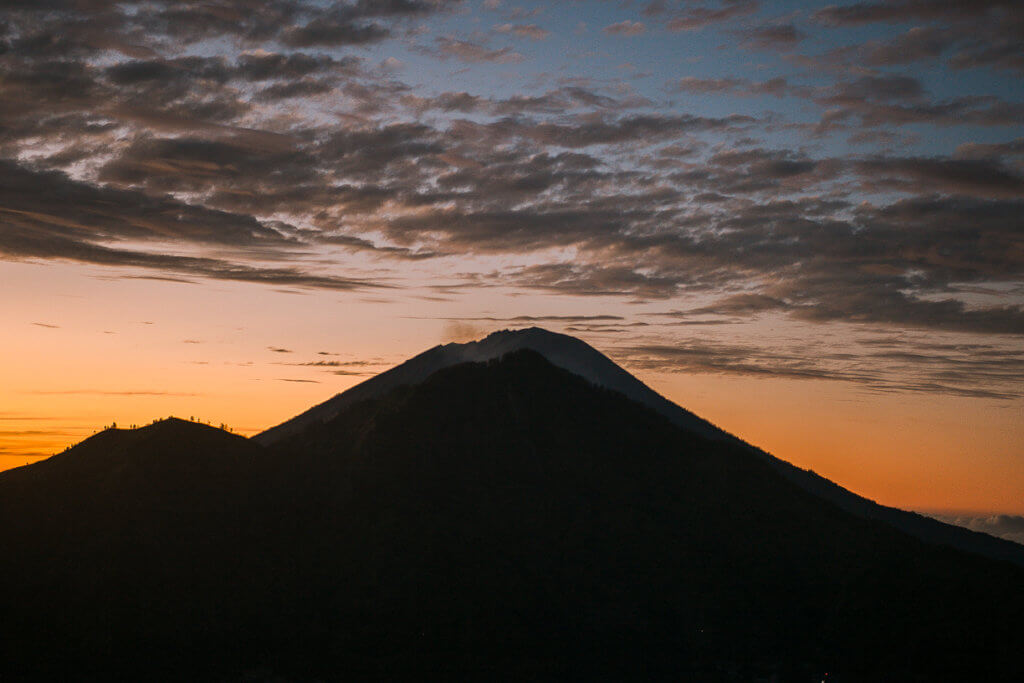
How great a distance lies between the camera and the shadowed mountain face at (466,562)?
57.4 meters

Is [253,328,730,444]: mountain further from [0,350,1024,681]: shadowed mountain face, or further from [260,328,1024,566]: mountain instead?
Result: [0,350,1024,681]: shadowed mountain face

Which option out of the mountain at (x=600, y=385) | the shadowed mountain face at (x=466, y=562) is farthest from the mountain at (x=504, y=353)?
the shadowed mountain face at (x=466, y=562)

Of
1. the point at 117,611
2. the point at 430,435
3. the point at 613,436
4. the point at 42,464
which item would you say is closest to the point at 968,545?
the point at 613,436

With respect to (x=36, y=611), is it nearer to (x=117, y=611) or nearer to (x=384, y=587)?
(x=117, y=611)

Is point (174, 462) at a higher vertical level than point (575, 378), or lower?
lower

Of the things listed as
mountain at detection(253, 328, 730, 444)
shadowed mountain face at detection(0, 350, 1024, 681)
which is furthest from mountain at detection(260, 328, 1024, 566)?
shadowed mountain face at detection(0, 350, 1024, 681)

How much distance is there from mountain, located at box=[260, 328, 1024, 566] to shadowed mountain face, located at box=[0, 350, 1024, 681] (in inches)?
245

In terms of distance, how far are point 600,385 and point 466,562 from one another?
98.8ft

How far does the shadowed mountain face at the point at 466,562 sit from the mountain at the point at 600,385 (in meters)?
6.23

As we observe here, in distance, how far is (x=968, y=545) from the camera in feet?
315

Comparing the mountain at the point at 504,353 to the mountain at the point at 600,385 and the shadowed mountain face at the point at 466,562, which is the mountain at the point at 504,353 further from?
the shadowed mountain face at the point at 466,562

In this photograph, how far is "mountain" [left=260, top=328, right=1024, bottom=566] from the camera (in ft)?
309

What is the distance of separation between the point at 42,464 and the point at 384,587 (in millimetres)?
29234

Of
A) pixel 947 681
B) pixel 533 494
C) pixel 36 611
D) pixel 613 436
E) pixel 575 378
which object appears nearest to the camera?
pixel 36 611
